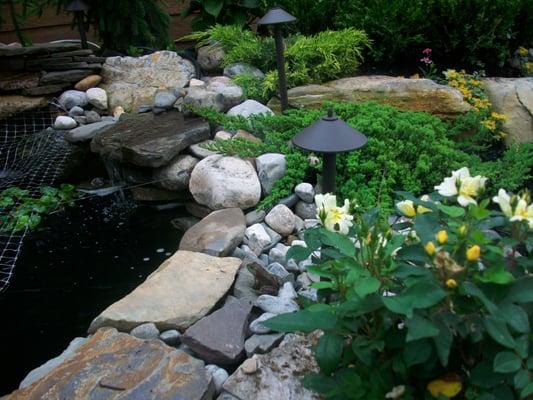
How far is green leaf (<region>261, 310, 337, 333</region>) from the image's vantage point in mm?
1501

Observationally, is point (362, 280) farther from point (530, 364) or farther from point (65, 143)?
point (65, 143)

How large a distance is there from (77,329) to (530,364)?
2.24 m

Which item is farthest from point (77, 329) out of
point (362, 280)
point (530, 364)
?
point (530, 364)

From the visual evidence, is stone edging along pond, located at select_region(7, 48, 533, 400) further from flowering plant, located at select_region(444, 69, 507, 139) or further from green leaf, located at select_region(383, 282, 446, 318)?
green leaf, located at select_region(383, 282, 446, 318)

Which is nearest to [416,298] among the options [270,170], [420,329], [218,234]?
[420,329]

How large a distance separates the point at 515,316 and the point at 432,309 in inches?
7.3

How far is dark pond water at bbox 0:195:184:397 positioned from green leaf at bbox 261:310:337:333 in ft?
5.32

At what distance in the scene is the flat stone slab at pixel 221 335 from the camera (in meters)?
2.18

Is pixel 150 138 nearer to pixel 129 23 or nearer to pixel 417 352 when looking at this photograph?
pixel 129 23

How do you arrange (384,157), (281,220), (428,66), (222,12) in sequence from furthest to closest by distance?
(222,12), (428,66), (384,157), (281,220)

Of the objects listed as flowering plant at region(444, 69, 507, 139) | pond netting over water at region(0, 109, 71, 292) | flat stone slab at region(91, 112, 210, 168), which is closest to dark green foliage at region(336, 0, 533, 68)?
flowering plant at region(444, 69, 507, 139)

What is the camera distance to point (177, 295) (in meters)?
2.54

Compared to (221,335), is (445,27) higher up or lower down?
higher up

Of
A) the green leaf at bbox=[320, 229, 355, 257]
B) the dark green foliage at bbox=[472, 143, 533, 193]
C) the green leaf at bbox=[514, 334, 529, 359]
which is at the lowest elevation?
the dark green foliage at bbox=[472, 143, 533, 193]
